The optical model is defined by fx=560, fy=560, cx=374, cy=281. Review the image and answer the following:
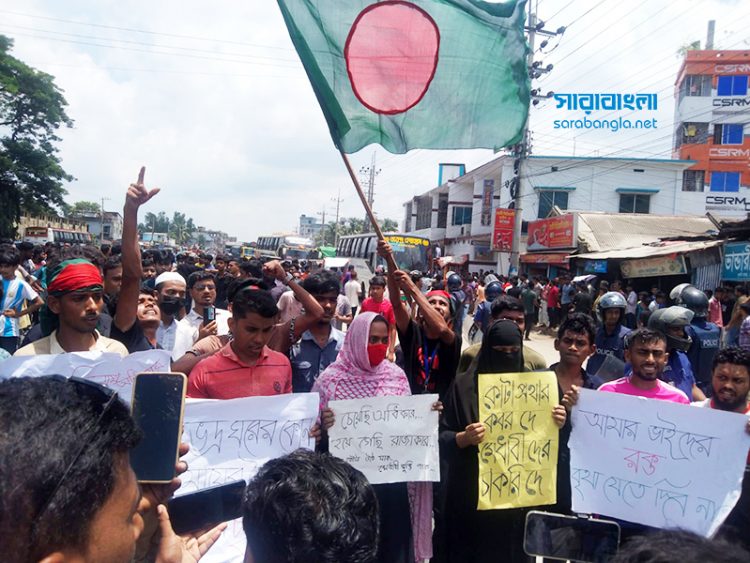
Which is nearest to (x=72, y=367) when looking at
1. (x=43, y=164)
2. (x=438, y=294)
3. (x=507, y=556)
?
(x=507, y=556)

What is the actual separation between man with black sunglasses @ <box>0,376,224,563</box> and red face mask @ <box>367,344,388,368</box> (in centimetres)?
181

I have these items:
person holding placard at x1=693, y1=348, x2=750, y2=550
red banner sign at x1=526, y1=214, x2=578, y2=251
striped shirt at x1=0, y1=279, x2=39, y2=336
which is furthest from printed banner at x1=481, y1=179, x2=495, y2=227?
person holding placard at x1=693, y1=348, x2=750, y2=550

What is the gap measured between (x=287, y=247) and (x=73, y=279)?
42.7 meters

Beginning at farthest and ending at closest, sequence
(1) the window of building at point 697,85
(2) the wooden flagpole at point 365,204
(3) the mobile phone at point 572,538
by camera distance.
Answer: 1. (1) the window of building at point 697,85
2. (2) the wooden flagpole at point 365,204
3. (3) the mobile phone at point 572,538

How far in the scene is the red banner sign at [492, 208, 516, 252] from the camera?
24375mm

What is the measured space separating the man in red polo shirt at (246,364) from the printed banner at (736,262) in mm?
13589

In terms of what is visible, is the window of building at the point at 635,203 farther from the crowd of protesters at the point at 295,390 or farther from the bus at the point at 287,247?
the crowd of protesters at the point at 295,390

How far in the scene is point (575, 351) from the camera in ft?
11.5

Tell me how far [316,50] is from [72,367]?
8.31 ft

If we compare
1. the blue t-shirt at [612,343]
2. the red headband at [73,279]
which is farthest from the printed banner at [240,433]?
the blue t-shirt at [612,343]

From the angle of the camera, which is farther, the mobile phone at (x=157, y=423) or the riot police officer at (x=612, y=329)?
the riot police officer at (x=612, y=329)

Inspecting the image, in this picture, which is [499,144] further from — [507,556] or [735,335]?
[735,335]

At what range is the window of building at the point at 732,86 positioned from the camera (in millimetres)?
42062

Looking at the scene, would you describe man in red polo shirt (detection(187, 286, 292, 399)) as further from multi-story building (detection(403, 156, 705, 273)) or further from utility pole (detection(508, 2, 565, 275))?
multi-story building (detection(403, 156, 705, 273))
